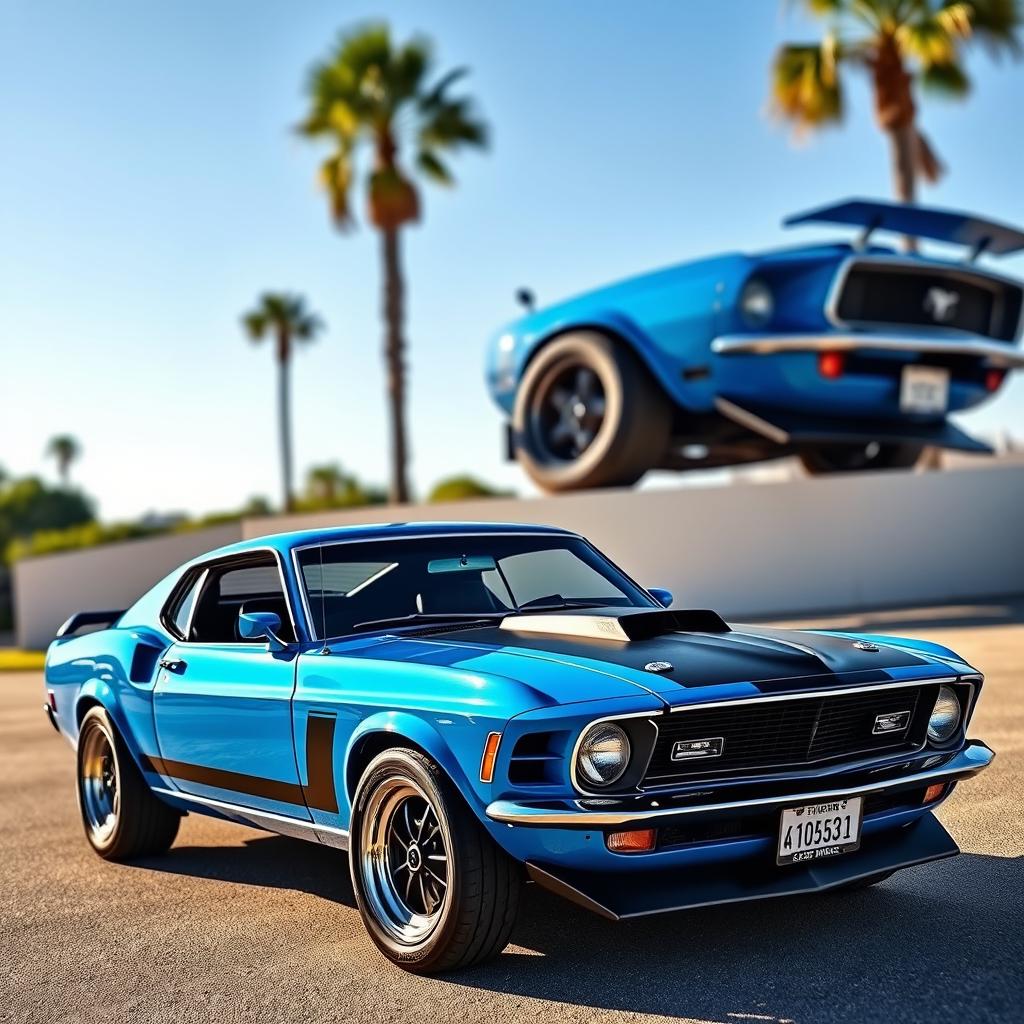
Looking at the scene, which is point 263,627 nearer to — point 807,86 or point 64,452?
point 807,86

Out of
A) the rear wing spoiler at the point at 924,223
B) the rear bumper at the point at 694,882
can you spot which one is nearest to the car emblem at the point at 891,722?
the rear bumper at the point at 694,882

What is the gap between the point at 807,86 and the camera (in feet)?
69.4

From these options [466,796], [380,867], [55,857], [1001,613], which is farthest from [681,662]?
[1001,613]

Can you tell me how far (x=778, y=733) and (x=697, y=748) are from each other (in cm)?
28

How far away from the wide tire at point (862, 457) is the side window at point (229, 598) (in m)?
11.2

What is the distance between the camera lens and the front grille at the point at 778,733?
3.83 m

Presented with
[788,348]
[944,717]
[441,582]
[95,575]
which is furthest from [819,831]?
[95,575]

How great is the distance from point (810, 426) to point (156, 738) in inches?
331

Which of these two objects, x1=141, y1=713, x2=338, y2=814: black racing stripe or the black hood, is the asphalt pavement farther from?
the black hood

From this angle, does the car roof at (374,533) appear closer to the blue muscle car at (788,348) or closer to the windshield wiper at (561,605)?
the windshield wiper at (561,605)

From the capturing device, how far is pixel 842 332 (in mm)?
12016

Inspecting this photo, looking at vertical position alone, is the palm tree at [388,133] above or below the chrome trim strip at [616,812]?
above

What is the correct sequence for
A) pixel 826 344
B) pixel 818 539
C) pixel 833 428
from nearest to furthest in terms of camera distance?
1. pixel 826 344
2. pixel 833 428
3. pixel 818 539

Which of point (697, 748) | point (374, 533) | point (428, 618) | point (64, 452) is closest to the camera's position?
point (697, 748)
